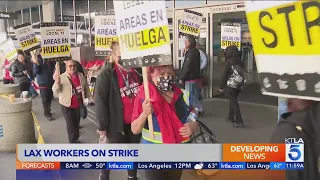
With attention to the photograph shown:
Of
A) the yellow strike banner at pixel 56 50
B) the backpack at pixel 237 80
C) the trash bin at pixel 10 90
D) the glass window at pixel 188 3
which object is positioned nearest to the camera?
the yellow strike banner at pixel 56 50

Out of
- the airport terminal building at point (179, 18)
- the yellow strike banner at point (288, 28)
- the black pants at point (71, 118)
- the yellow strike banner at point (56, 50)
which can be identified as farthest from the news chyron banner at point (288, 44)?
the airport terminal building at point (179, 18)

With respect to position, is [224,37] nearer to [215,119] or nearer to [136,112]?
[215,119]

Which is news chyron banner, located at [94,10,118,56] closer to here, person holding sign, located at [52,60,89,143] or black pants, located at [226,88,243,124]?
person holding sign, located at [52,60,89,143]

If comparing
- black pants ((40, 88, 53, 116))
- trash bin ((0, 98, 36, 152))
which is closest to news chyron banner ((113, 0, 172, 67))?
trash bin ((0, 98, 36, 152))

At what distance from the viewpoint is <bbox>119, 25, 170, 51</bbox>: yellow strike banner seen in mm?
2158

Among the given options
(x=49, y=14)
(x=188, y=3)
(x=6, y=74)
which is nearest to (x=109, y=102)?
(x=49, y=14)

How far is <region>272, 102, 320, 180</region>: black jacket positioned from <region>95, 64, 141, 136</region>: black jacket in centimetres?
139

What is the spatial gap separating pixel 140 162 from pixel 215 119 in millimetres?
3645

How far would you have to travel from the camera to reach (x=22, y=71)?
28.3ft

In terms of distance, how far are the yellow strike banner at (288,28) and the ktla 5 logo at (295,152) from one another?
61cm

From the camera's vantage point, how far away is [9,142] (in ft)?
17.1

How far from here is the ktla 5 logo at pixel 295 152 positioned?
Result: 218cm

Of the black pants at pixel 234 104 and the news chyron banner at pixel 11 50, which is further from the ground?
the news chyron banner at pixel 11 50

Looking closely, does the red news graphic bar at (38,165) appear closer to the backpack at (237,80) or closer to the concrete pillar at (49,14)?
the concrete pillar at (49,14)
